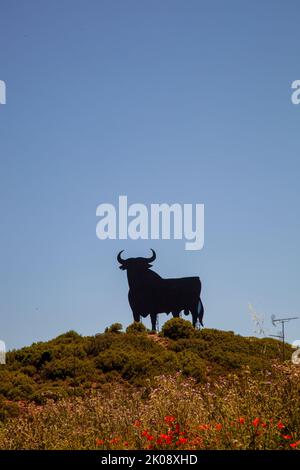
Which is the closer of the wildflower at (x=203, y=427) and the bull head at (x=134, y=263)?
the wildflower at (x=203, y=427)

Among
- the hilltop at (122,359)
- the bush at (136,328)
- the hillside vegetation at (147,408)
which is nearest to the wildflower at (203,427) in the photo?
the hillside vegetation at (147,408)

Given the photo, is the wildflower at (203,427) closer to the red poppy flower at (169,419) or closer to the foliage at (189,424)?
the foliage at (189,424)

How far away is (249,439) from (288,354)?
70.4ft

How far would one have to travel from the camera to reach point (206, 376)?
25938mm

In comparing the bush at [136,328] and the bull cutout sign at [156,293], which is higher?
the bull cutout sign at [156,293]

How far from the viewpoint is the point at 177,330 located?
1235 inches

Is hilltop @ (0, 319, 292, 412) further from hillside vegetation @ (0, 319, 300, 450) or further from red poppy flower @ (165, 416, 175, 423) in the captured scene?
red poppy flower @ (165, 416, 175, 423)

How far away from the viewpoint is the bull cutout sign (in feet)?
109

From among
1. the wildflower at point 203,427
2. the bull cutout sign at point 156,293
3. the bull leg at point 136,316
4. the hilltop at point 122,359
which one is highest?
the bull cutout sign at point 156,293

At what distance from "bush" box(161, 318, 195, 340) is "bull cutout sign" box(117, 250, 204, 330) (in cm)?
148

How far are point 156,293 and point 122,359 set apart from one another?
7.46 metres

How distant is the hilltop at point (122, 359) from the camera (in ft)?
80.6

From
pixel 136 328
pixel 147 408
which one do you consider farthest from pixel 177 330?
pixel 147 408
